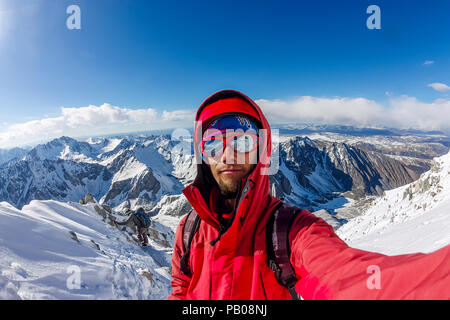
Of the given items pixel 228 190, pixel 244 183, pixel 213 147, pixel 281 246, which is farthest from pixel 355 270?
pixel 213 147

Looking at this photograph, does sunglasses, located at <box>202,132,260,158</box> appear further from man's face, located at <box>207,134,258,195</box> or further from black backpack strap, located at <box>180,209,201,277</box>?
black backpack strap, located at <box>180,209,201,277</box>

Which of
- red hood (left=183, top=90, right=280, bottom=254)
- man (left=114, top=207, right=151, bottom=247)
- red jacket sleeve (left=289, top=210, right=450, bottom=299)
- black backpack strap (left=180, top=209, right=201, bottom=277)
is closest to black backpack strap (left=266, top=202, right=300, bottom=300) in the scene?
red jacket sleeve (left=289, top=210, right=450, bottom=299)

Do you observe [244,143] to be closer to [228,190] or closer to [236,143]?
[236,143]

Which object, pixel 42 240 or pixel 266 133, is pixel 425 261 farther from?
pixel 42 240
